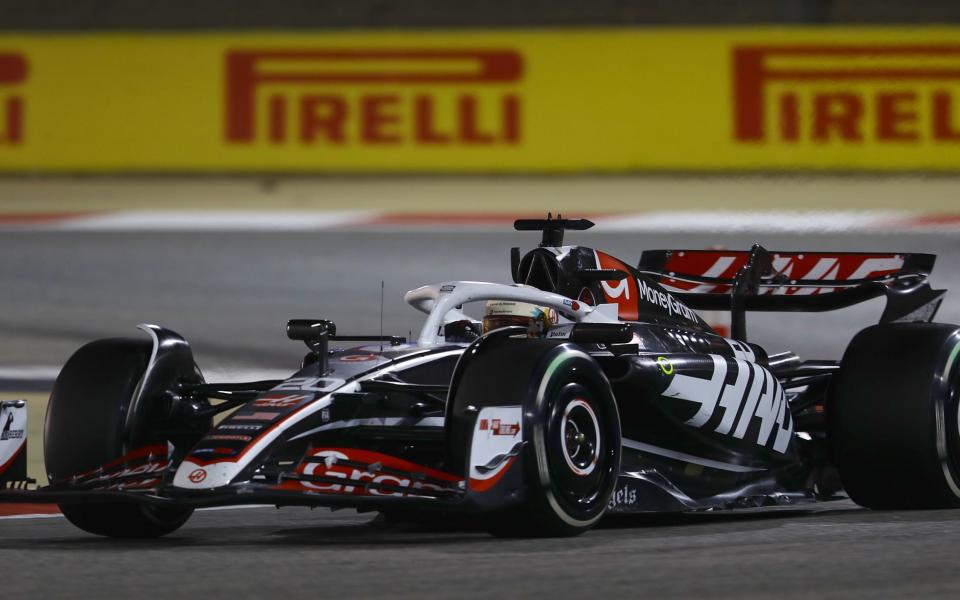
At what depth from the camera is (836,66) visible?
15516 millimetres

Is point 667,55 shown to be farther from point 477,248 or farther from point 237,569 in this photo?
point 237,569

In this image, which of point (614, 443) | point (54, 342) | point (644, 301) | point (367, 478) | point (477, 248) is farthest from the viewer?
point (477, 248)

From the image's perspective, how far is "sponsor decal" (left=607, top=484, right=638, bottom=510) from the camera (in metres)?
5.54

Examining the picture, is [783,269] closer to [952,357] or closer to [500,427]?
[952,357]

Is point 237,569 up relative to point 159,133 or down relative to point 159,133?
down

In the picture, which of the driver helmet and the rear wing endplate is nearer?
the rear wing endplate

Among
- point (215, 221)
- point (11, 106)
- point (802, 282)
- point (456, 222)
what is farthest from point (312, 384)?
point (11, 106)

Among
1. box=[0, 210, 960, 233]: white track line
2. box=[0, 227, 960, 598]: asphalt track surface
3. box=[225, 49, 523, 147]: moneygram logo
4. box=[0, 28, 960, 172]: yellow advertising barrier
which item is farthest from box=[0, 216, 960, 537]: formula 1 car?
box=[225, 49, 523, 147]: moneygram logo

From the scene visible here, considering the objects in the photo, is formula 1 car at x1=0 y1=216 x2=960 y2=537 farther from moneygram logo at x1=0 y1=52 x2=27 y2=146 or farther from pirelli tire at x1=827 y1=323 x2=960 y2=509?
moneygram logo at x1=0 y1=52 x2=27 y2=146

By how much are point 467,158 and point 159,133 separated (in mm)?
3107

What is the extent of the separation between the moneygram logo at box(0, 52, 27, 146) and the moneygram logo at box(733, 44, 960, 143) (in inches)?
277

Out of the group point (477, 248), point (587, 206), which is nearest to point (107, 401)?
point (477, 248)

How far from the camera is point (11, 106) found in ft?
53.8

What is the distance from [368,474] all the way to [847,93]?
1105 centimetres
